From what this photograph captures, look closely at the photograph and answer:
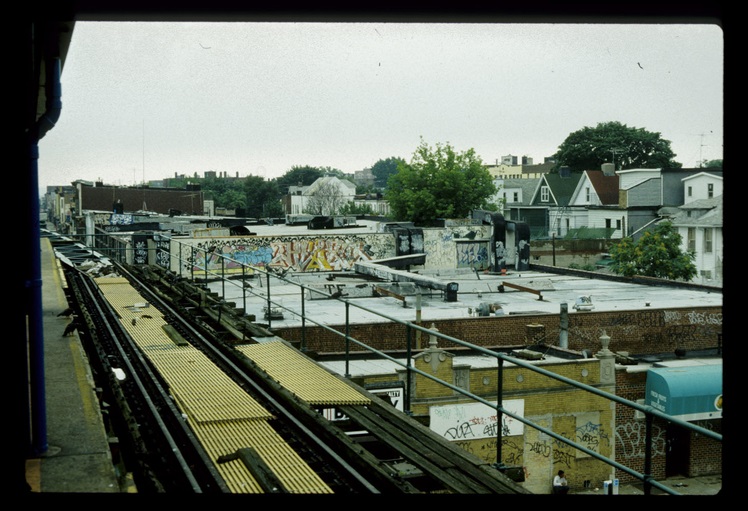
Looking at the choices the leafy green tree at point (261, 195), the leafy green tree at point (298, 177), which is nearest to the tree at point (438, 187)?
the leafy green tree at point (261, 195)

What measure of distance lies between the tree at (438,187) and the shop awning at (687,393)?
30213 mm

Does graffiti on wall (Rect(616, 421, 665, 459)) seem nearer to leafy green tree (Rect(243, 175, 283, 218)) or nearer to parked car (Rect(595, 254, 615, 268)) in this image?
parked car (Rect(595, 254, 615, 268))

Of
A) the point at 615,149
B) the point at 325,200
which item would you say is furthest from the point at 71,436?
the point at 325,200

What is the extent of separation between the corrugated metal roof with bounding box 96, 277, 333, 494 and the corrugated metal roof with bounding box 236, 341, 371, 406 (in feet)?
1.54

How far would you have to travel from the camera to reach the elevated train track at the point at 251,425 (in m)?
4.89

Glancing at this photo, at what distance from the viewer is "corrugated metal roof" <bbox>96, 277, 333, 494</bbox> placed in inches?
187

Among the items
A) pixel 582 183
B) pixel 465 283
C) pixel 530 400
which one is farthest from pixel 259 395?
pixel 582 183

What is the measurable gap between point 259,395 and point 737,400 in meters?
4.33

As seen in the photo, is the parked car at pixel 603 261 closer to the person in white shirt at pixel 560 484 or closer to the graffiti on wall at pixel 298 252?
the graffiti on wall at pixel 298 252

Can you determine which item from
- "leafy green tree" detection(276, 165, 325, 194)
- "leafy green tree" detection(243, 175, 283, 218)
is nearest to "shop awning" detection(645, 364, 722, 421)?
"leafy green tree" detection(243, 175, 283, 218)

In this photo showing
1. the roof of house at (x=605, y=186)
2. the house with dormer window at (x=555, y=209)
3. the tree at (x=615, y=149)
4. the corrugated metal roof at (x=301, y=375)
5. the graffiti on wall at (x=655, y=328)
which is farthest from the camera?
the house with dormer window at (x=555, y=209)

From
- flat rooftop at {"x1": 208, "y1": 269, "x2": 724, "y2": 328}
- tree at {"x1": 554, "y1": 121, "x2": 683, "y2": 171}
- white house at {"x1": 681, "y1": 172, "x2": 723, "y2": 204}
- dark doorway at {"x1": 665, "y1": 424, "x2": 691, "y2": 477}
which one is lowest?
dark doorway at {"x1": 665, "y1": 424, "x2": 691, "y2": 477}

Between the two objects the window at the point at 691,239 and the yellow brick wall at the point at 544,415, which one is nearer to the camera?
the yellow brick wall at the point at 544,415

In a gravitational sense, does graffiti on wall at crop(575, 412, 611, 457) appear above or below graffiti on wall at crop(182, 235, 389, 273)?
below
